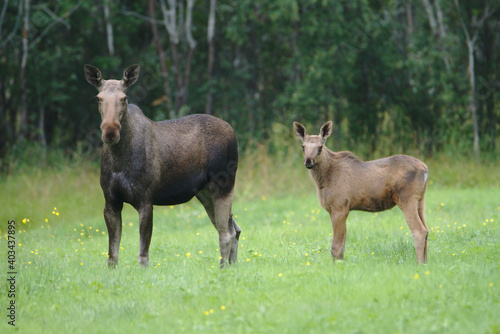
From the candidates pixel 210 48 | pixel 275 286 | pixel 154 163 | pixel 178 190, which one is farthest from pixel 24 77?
pixel 275 286

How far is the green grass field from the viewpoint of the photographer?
634 centimetres

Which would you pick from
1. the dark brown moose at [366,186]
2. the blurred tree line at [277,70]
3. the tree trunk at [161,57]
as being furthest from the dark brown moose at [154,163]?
the tree trunk at [161,57]

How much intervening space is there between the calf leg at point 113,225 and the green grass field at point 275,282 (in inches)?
8.0

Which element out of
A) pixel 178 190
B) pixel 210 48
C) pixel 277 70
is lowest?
pixel 277 70

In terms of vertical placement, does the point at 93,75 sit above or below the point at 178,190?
above

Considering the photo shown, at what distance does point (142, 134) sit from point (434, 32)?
16.7 meters

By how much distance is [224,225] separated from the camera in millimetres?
9227

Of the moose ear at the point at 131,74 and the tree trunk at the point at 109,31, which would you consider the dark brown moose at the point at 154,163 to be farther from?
the tree trunk at the point at 109,31

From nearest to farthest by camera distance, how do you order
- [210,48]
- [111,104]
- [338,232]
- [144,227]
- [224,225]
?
1. [111,104]
2. [144,227]
3. [338,232]
4. [224,225]
5. [210,48]

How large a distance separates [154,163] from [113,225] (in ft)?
3.36

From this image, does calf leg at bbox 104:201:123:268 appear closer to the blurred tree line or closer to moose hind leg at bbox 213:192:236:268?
moose hind leg at bbox 213:192:236:268

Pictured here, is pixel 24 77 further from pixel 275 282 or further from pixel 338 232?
pixel 275 282

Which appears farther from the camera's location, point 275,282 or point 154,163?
point 154,163

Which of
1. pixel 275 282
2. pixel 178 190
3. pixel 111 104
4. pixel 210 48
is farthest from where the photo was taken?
pixel 210 48
